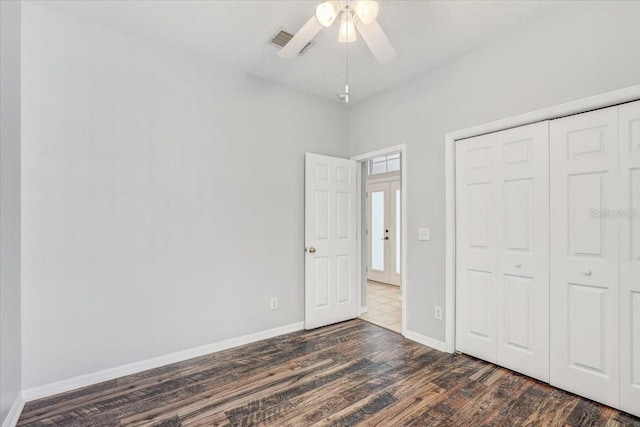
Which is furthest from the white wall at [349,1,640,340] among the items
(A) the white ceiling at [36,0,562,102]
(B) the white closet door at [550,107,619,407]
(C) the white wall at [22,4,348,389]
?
(C) the white wall at [22,4,348,389]

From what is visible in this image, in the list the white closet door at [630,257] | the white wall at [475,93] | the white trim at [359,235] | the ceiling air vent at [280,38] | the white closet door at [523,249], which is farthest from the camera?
the white trim at [359,235]

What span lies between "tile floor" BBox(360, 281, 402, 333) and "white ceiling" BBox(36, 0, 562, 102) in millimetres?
2879

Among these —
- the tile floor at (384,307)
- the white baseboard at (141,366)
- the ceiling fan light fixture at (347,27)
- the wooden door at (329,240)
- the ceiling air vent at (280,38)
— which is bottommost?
the tile floor at (384,307)

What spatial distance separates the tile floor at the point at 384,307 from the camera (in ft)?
→ 12.3

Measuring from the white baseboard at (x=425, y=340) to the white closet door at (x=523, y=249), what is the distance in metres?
0.49

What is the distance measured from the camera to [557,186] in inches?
88.7

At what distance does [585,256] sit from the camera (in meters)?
Answer: 2.13

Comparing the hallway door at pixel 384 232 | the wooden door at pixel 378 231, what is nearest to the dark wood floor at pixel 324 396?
the hallway door at pixel 384 232

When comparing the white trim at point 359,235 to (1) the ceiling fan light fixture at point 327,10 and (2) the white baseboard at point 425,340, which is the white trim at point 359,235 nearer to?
(2) the white baseboard at point 425,340
